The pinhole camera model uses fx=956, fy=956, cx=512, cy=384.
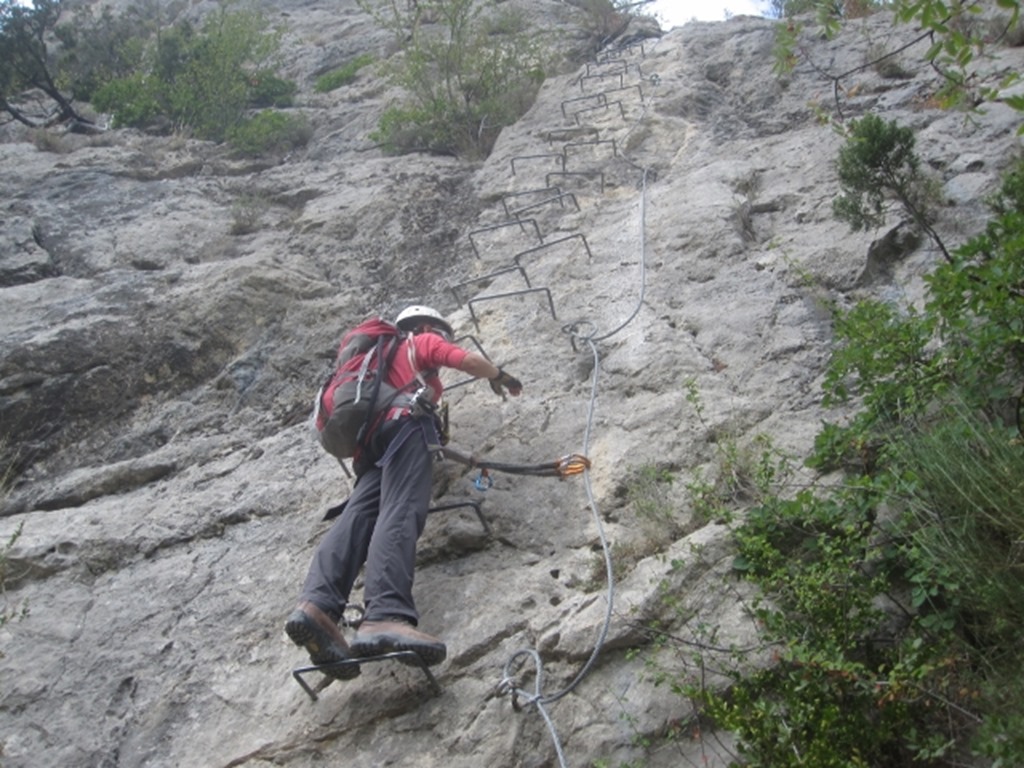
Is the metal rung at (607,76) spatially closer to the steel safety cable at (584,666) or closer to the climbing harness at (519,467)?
the steel safety cable at (584,666)

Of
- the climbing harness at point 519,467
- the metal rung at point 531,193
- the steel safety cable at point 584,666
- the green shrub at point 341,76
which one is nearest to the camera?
the steel safety cable at point 584,666

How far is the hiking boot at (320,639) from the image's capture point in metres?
4.26

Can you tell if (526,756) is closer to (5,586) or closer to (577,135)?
(5,586)

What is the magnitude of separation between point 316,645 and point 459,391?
253cm

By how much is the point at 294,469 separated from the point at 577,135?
18.5 feet

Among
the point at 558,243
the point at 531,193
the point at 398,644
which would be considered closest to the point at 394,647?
the point at 398,644

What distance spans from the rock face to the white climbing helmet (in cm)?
51

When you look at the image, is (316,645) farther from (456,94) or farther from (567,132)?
(456,94)

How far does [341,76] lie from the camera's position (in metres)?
15.4

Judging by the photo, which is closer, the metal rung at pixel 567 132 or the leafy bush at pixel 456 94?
the metal rung at pixel 567 132

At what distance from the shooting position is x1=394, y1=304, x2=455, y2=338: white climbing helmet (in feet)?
20.4

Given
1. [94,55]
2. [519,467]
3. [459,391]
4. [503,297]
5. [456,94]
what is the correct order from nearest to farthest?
[519,467]
[459,391]
[503,297]
[456,94]
[94,55]

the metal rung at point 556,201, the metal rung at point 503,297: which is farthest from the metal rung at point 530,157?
the metal rung at point 503,297

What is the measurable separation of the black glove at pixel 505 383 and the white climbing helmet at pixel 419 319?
616 mm
